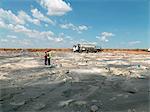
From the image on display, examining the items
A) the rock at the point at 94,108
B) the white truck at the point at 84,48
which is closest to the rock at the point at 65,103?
the rock at the point at 94,108

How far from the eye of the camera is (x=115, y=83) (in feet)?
55.2

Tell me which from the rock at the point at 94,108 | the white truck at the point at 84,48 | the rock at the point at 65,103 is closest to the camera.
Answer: the rock at the point at 94,108

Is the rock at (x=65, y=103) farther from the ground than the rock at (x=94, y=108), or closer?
closer

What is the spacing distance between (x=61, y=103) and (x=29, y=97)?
203cm

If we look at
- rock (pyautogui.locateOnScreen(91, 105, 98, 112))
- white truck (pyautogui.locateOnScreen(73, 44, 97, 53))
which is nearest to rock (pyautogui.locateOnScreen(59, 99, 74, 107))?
rock (pyautogui.locateOnScreen(91, 105, 98, 112))

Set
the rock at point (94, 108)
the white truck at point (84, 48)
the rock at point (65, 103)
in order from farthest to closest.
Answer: the white truck at point (84, 48)
the rock at point (65, 103)
the rock at point (94, 108)

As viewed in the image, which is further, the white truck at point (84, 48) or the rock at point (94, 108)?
the white truck at point (84, 48)

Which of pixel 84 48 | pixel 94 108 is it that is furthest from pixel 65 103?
pixel 84 48

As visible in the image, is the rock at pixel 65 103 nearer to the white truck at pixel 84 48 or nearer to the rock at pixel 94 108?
the rock at pixel 94 108

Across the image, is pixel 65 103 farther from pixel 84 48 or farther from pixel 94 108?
pixel 84 48

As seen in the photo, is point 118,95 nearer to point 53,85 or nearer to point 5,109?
point 53,85

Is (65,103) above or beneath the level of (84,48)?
beneath

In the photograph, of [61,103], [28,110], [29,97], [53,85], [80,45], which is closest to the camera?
[28,110]

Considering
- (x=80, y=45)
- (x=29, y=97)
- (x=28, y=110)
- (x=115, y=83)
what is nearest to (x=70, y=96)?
(x=29, y=97)
